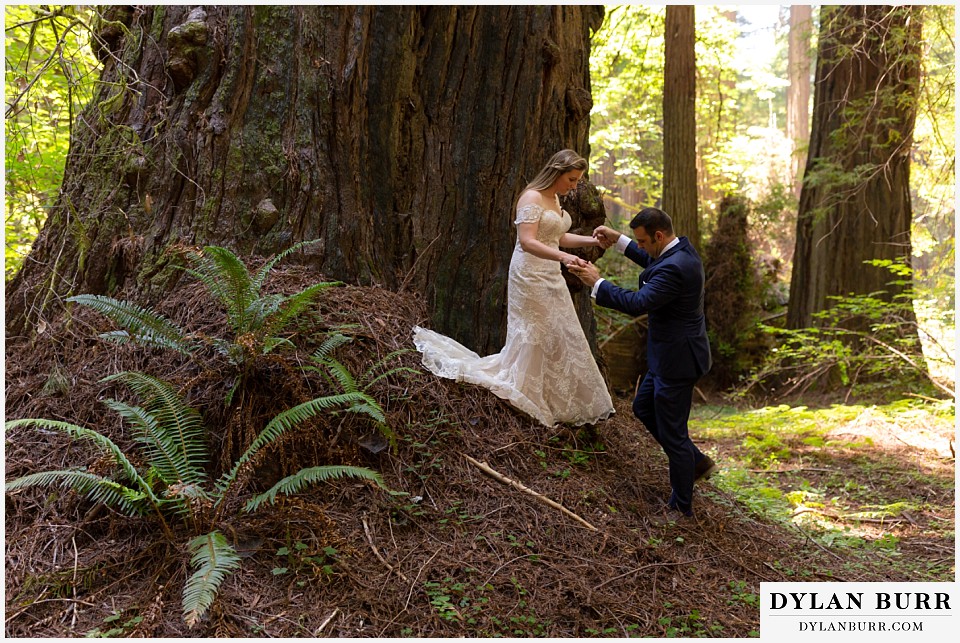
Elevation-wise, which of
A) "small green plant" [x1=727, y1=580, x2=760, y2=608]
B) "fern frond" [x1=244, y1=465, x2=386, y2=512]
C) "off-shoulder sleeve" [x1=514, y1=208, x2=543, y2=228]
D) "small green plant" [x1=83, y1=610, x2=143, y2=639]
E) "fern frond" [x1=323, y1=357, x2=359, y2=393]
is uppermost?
"off-shoulder sleeve" [x1=514, y1=208, x2=543, y2=228]

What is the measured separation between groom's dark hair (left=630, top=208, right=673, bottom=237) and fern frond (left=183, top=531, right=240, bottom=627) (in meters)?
3.42

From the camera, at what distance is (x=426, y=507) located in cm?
438

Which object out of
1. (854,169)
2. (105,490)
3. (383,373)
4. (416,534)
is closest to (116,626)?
(105,490)

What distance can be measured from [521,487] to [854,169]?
874 cm

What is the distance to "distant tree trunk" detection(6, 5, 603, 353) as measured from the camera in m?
5.28

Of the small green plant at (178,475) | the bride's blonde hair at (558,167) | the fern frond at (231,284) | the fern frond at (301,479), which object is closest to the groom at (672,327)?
the bride's blonde hair at (558,167)

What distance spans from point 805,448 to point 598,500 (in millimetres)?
4638

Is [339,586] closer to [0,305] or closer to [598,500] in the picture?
[598,500]

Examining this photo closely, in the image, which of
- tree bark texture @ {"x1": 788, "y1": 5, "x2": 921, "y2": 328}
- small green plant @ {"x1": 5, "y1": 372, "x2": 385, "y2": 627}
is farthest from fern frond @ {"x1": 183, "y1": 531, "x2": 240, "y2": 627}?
tree bark texture @ {"x1": 788, "y1": 5, "x2": 921, "y2": 328}

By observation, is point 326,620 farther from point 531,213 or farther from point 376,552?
point 531,213

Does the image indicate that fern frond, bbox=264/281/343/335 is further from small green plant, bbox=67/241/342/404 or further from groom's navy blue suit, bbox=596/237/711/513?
groom's navy blue suit, bbox=596/237/711/513

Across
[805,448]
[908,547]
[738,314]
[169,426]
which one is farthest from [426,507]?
[738,314]

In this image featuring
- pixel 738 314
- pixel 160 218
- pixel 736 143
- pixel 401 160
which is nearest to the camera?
pixel 160 218

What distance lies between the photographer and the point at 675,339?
4883 millimetres
